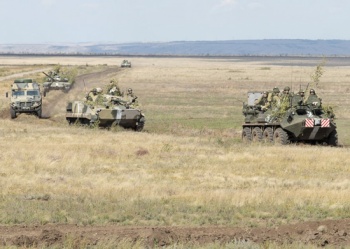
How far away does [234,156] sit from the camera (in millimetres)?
28234

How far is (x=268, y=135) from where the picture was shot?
34.4 metres

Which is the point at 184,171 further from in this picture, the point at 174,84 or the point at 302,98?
the point at 174,84

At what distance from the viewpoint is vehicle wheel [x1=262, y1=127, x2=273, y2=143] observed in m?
34.2

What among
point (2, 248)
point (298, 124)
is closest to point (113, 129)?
point (298, 124)

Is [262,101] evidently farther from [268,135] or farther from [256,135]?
[268,135]

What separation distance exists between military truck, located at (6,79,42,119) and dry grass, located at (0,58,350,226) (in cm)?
661

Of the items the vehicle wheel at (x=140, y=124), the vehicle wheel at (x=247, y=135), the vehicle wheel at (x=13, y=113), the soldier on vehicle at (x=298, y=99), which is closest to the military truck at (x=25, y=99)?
the vehicle wheel at (x=13, y=113)

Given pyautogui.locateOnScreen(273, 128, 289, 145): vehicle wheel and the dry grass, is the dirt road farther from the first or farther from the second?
pyautogui.locateOnScreen(273, 128, 289, 145): vehicle wheel

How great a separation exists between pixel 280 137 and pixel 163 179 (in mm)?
11324

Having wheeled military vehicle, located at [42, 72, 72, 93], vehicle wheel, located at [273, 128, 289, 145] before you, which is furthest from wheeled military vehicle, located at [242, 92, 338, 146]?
wheeled military vehicle, located at [42, 72, 72, 93]

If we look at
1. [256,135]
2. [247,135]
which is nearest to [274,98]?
[256,135]

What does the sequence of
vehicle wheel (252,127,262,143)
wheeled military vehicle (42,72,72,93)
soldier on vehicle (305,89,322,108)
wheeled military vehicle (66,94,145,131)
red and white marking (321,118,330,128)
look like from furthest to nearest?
wheeled military vehicle (42,72,72,93), wheeled military vehicle (66,94,145,131), vehicle wheel (252,127,262,143), soldier on vehicle (305,89,322,108), red and white marking (321,118,330,128)

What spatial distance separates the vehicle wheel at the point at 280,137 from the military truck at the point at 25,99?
62.4 feet

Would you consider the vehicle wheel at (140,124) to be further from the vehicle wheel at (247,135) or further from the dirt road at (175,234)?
the dirt road at (175,234)
